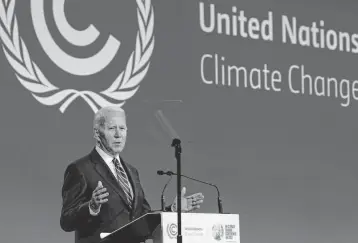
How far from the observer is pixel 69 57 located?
6.56 metres

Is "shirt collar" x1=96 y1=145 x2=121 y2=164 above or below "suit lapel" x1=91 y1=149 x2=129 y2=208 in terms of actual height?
above

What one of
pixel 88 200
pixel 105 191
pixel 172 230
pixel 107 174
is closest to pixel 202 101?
pixel 107 174

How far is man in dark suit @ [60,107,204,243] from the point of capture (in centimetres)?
514

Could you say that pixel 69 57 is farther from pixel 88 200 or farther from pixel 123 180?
pixel 88 200

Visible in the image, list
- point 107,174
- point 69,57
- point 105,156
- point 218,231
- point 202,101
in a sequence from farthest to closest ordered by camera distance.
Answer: point 202,101, point 69,57, point 105,156, point 107,174, point 218,231

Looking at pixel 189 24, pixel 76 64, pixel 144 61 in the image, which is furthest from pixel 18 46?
pixel 189 24

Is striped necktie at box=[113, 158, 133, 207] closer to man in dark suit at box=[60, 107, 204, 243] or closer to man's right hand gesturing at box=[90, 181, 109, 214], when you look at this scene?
man in dark suit at box=[60, 107, 204, 243]

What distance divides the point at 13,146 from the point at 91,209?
4.74ft

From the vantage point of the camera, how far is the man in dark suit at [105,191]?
514cm

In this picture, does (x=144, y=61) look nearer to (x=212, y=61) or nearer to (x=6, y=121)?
(x=212, y=61)

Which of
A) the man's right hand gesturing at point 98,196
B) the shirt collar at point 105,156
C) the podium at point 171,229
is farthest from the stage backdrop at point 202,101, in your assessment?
the podium at point 171,229

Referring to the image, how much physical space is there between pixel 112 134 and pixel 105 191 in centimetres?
57

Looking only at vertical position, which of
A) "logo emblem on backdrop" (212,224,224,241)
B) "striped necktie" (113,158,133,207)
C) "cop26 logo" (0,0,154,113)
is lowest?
"logo emblem on backdrop" (212,224,224,241)

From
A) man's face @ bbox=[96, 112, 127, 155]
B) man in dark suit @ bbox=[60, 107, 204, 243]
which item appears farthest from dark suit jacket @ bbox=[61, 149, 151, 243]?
man's face @ bbox=[96, 112, 127, 155]
